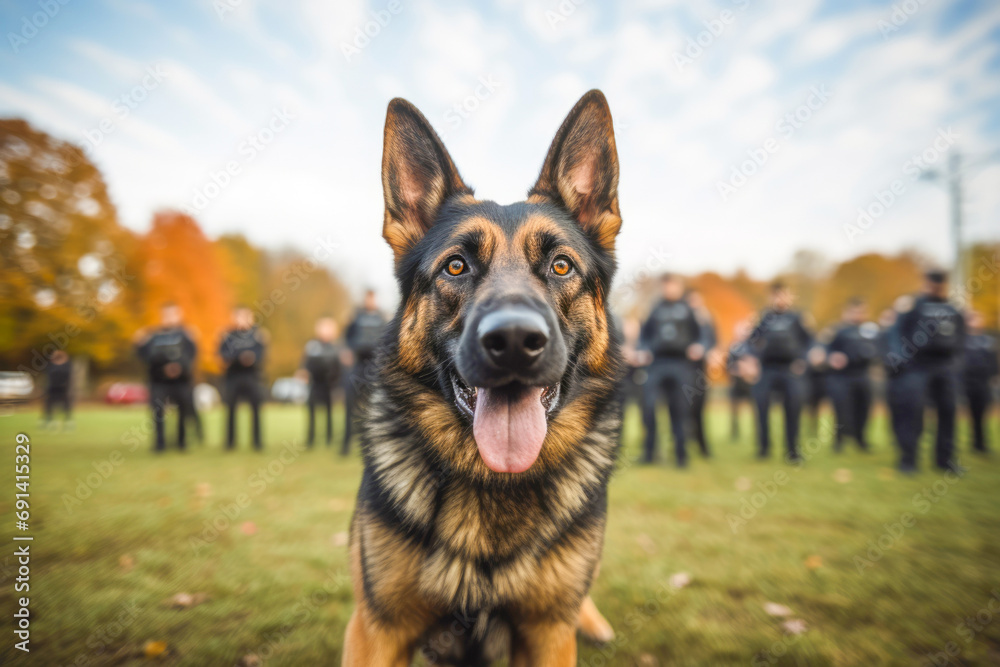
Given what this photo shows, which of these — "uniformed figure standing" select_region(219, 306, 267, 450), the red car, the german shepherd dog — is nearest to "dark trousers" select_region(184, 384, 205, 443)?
"uniformed figure standing" select_region(219, 306, 267, 450)

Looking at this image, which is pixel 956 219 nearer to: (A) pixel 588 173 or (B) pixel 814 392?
(B) pixel 814 392

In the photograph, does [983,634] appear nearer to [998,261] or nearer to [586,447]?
[586,447]

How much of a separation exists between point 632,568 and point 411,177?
3636mm

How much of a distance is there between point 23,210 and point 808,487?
2172 cm

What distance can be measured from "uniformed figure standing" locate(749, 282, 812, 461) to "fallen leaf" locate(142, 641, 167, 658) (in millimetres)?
8983

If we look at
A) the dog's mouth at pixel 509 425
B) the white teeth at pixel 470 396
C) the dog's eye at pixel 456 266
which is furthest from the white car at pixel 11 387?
the dog's mouth at pixel 509 425

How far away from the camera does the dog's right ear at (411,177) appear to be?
Result: 2.34 m

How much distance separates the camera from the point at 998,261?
27500 mm

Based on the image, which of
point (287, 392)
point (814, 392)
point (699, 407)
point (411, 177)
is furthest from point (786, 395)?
point (287, 392)

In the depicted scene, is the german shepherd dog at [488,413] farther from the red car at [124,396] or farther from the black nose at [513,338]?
the red car at [124,396]

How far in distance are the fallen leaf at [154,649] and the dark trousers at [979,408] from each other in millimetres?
13826

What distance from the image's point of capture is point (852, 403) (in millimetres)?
9922

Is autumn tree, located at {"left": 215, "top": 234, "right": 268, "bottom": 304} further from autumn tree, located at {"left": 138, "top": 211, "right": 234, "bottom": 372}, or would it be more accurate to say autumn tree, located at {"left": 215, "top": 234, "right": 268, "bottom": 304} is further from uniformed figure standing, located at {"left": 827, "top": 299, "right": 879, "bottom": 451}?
uniformed figure standing, located at {"left": 827, "top": 299, "right": 879, "bottom": 451}

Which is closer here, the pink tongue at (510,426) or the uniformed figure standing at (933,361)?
the pink tongue at (510,426)
